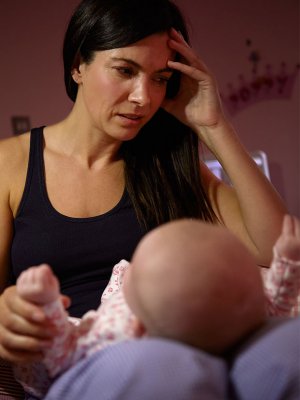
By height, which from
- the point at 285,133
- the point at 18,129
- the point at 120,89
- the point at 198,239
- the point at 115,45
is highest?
the point at 115,45

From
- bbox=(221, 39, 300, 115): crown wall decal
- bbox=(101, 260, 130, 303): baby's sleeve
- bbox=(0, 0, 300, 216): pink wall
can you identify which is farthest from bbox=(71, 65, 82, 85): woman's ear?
bbox=(221, 39, 300, 115): crown wall decal

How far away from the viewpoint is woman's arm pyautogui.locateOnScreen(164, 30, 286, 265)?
51.1 inches

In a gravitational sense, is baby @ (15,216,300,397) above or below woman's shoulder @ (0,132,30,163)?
below

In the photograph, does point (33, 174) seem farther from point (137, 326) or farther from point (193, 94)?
point (137, 326)

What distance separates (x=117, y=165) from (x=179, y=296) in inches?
32.5

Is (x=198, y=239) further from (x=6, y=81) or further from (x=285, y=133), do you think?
(x=285, y=133)

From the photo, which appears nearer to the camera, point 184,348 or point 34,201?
point 184,348

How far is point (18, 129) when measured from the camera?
3.06 m

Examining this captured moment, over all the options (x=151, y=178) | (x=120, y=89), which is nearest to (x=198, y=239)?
(x=120, y=89)

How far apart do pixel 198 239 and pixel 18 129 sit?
98.7 inches

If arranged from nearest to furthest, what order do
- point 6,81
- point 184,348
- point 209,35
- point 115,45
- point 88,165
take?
1. point 184,348
2. point 115,45
3. point 88,165
4. point 6,81
5. point 209,35

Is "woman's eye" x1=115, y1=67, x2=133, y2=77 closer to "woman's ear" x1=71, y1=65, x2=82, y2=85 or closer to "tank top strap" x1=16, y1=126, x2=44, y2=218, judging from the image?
"woman's ear" x1=71, y1=65, x2=82, y2=85

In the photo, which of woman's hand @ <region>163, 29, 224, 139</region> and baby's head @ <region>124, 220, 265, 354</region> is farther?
woman's hand @ <region>163, 29, 224, 139</region>

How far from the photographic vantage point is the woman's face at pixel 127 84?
1.24 meters
